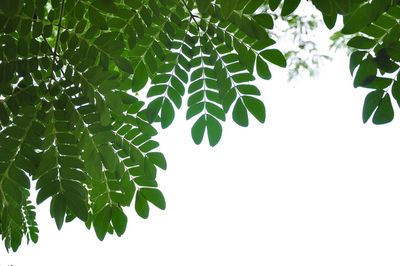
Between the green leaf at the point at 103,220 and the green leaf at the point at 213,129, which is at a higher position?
the green leaf at the point at 213,129

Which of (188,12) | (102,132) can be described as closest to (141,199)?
(102,132)

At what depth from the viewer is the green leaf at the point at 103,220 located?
1.62 m

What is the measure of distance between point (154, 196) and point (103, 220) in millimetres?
194

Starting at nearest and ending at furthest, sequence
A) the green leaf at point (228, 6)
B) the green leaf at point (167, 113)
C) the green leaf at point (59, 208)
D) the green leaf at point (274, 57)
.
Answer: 1. the green leaf at point (228, 6)
2. the green leaf at point (59, 208)
3. the green leaf at point (274, 57)
4. the green leaf at point (167, 113)

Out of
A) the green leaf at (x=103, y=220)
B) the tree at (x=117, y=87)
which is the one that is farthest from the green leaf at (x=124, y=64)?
the green leaf at (x=103, y=220)

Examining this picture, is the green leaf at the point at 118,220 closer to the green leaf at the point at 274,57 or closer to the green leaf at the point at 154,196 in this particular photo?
the green leaf at the point at 154,196

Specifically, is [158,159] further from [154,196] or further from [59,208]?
[59,208]

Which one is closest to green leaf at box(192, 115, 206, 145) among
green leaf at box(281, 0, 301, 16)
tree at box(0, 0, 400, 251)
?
tree at box(0, 0, 400, 251)

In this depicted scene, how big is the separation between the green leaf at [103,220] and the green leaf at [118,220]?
1cm

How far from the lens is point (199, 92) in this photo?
69.7 inches

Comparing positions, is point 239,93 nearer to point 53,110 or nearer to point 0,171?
point 53,110

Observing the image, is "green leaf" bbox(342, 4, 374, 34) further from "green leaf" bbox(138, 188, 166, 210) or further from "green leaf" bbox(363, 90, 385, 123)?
"green leaf" bbox(138, 188, 166, 210)

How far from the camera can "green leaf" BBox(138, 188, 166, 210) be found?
168cm

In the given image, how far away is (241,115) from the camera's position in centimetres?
164
